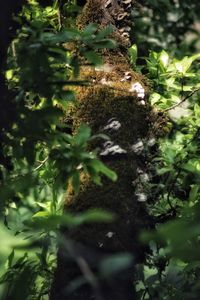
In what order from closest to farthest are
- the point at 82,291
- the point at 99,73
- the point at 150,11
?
the point at 82,291 < the point at 99,73 < the point at 150,11

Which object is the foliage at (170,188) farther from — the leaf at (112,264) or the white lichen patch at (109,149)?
the leaf at (112,264)

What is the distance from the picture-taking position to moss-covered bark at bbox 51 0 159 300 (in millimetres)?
2281

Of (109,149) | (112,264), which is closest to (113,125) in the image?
(109,149)

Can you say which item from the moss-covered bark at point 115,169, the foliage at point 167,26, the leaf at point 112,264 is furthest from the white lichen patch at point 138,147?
the foliage at point 167,26

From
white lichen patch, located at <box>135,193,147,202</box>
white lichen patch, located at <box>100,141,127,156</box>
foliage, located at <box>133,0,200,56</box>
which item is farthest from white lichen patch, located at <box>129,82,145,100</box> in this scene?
foliage, located at <box>133,0,200,56</box>

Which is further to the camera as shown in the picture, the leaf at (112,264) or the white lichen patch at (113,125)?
the white lichen patch at (113,125)

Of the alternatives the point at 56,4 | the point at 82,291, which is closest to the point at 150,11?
the point at 56,4

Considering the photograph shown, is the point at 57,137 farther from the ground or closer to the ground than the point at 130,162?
farther from the ground

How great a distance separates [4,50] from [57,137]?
1.05 feet

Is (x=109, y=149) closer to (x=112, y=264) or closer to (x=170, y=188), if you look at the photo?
(x=170, y=188)

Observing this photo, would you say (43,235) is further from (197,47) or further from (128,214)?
(197,47)

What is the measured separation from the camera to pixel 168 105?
276 cm

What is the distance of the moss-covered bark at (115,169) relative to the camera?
228 cm

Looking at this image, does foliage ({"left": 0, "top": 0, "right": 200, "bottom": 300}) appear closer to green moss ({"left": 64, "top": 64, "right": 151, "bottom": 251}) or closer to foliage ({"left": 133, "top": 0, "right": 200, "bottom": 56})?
green moss ({"left": 64, "top": 64, "right": 151, "bottom": 251})
